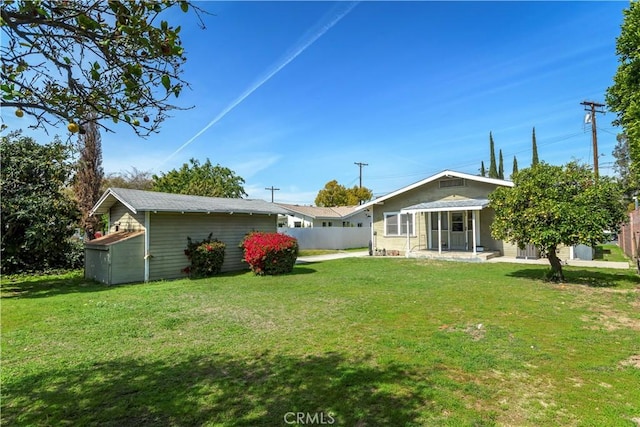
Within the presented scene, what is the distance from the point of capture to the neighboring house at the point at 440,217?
16.7 metres

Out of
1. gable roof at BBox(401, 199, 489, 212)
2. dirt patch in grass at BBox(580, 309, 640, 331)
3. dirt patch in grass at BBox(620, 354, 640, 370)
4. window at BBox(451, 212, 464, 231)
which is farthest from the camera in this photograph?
window at BBox(451, 212, 464, 231)

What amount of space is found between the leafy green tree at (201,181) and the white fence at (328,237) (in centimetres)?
870

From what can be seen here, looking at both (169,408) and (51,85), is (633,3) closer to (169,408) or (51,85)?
(51,85)

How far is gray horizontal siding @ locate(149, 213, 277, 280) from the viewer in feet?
40.5

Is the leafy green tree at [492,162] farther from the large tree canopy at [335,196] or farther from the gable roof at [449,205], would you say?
the gable roof at [449,205]

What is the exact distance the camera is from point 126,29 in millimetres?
2023

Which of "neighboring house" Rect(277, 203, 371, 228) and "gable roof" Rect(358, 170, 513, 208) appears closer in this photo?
"gable roof" Rect(358, 170, 513, 208)

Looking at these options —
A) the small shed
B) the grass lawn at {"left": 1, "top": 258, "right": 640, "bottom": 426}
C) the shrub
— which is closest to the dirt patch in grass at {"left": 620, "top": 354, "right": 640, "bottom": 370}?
the grass lawn at {"left": 1, "top": 258, "right": 640, "bottom": 426}

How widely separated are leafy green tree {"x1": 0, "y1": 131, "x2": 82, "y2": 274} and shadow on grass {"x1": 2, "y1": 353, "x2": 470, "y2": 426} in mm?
8767

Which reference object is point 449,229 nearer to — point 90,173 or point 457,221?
point 457,221

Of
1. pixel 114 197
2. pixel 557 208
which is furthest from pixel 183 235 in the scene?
pixel 557 208

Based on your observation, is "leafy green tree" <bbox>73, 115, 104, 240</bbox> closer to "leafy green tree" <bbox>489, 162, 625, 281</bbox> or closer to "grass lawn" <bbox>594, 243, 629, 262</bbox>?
"leafy green tree" <bbox>489, 162, 625, 281</bbox>

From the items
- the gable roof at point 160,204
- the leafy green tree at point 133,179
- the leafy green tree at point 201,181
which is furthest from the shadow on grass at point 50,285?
the leafy green tree at point 133,179

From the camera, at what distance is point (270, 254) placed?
41.2ft
